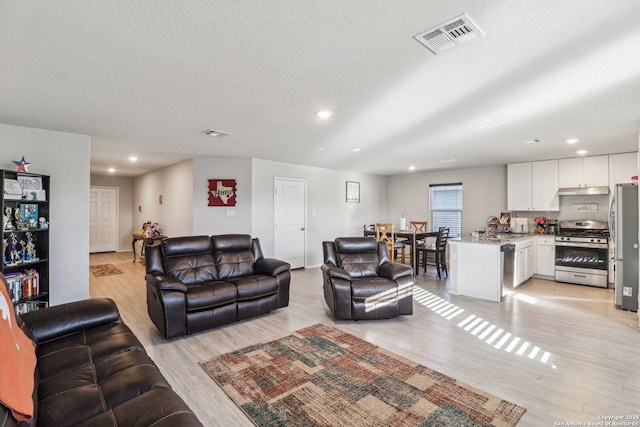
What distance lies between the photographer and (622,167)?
5227 mm

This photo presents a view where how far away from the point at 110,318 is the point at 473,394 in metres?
2.70

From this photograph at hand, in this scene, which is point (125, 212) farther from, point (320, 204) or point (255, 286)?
point (255, 286)

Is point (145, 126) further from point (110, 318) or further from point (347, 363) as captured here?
point (347, 363)

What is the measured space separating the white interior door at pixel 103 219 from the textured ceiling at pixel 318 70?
5933 millimetres

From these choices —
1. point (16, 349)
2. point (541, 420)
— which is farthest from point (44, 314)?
point (541, 420)

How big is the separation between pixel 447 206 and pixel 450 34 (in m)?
6.36

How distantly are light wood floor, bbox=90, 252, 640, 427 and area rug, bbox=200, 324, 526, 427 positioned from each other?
0.40 ft

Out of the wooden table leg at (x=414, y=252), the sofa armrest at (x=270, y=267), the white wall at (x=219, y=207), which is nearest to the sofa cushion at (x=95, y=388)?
the sofa armrest at (x=270, y=267)

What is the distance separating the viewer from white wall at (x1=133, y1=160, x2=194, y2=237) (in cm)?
620

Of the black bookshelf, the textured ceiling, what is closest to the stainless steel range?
the textured ceiling

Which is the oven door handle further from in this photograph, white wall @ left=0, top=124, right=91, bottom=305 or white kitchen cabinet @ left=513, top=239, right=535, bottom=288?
white wall @ left=0, top=124, right=91, bottom=305

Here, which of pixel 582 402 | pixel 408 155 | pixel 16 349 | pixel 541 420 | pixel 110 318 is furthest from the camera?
pixel 408 155

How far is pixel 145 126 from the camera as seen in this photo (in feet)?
12.3

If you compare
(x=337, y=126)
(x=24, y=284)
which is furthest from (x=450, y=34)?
(x=24, y=284)
